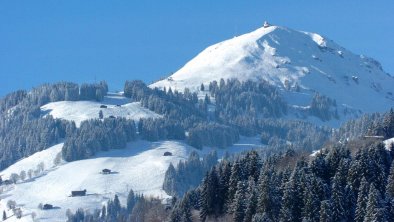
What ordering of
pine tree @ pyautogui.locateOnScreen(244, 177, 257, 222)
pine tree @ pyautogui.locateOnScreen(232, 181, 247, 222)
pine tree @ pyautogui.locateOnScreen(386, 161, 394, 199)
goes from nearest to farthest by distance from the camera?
pine tree @ pyautogui.locateOnScreen(386, 161, 394, 199) < pine tree @ pyautogui.locateOnScreen(244, 177, 257, 222) < pine tree @ pyautogui.locateOnScreen(232, 181, 247, 222)

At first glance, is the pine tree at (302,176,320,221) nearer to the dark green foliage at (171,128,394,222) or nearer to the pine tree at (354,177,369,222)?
the dark green foliage at (171,128,394,222)

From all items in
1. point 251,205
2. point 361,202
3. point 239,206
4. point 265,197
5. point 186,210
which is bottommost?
point 186,210

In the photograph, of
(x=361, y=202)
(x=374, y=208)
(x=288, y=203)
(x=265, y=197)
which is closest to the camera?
(x=374, y=208)

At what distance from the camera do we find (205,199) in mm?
118438

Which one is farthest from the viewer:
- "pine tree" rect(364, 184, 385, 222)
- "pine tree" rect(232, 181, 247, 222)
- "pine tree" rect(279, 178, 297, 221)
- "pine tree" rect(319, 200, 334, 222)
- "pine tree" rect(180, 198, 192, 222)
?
"pine tree" rect(180, 198, 192, 222)

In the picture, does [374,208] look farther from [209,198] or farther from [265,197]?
[209,198]

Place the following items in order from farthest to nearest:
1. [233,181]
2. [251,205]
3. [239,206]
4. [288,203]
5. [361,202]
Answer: [233,181] → [239,206] → [251,205] → [288,203] → [361,202]

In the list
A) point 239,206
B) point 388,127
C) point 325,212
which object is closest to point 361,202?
point 325,212

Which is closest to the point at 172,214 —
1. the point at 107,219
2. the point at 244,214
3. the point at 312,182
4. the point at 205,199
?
the point at 205,199

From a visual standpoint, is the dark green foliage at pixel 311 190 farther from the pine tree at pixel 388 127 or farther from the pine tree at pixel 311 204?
the pine tree at pixel 388 127

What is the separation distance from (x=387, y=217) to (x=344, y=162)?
40.7ft

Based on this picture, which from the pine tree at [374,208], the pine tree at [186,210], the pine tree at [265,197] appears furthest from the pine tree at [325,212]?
the pine tree at [186,210]

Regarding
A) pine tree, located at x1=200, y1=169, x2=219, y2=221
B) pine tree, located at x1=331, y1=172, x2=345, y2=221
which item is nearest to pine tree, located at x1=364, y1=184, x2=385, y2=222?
pine tree, located at x1=331, y1=172, x2=345, y2=221

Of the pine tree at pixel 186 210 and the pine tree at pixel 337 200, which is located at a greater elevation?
the pine tree at pixel 337 200
